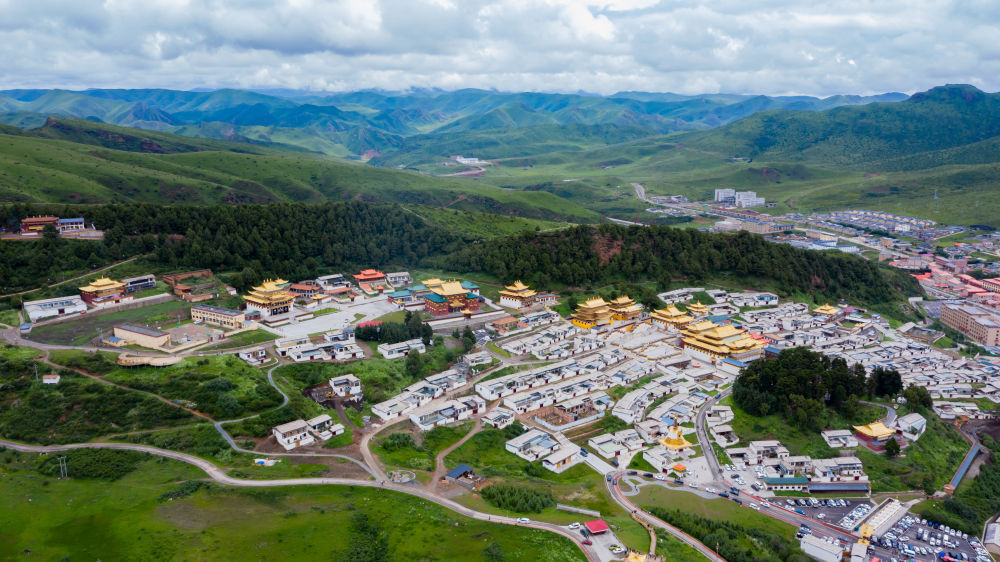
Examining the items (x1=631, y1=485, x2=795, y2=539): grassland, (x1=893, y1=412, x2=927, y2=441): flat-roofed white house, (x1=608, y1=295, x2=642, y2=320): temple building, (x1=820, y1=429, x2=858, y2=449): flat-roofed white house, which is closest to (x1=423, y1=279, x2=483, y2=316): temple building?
(x1=608, y1=295, x2=642, y2=320): temple building

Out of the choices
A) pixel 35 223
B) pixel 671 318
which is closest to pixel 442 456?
pixel 671 318

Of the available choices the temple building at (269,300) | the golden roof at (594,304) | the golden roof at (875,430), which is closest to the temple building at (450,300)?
the golden roof at (594,304)

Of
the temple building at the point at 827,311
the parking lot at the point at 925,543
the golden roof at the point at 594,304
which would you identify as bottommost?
the parking lot at the point at 925,543

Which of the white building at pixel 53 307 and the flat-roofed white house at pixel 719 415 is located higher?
the white building at pixel 53 307

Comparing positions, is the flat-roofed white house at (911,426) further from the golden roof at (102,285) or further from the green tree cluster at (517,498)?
the golden roof at (102,285)

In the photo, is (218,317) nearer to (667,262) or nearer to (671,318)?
(671,318)

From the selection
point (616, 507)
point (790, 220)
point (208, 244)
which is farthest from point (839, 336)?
point (790, 220)

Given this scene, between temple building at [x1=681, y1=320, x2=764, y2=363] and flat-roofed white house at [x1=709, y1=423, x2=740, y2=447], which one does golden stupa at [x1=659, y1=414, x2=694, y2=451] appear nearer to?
flat-roofed white house at [x1=709, y1=423, x2=740, y2=447]
